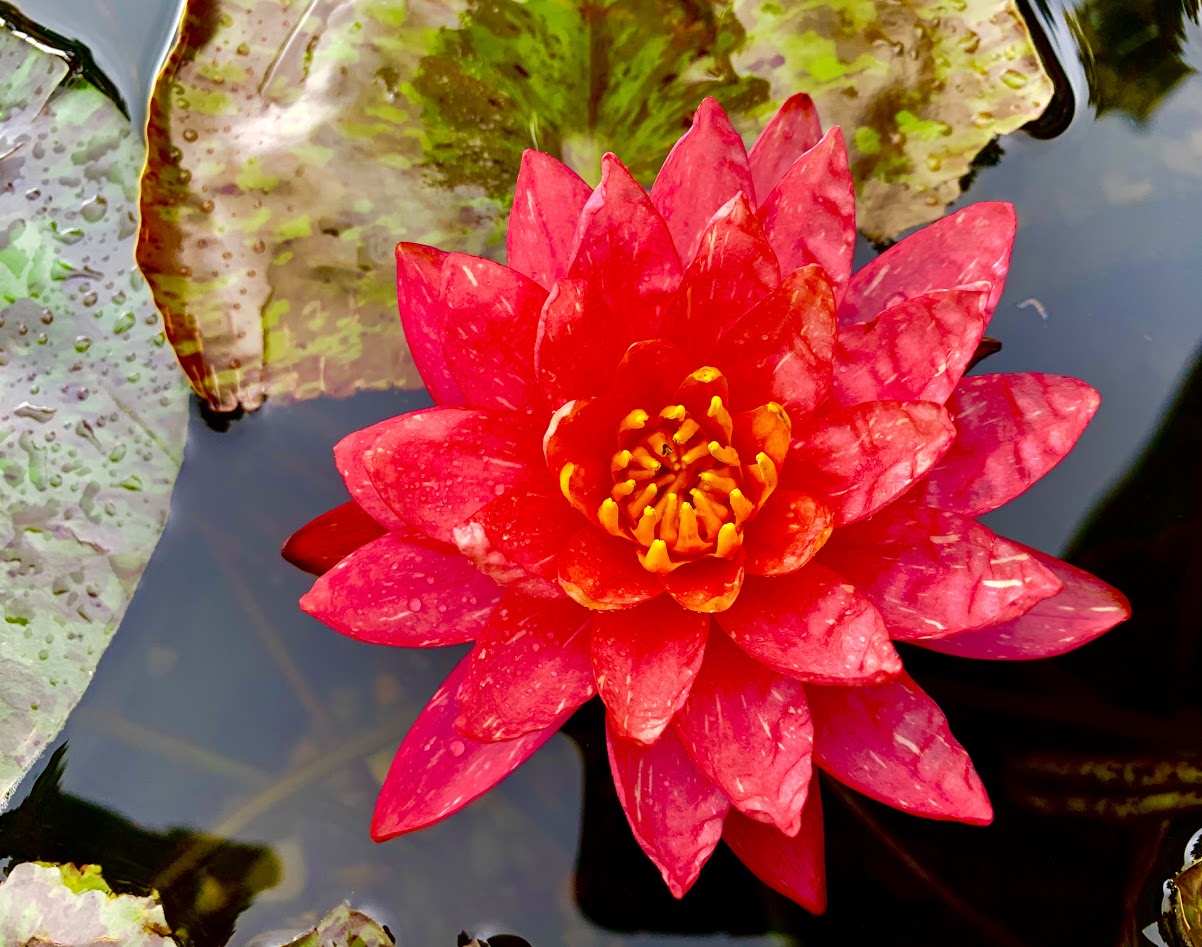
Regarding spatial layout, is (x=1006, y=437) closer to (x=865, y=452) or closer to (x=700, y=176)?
(x=865, y=452)

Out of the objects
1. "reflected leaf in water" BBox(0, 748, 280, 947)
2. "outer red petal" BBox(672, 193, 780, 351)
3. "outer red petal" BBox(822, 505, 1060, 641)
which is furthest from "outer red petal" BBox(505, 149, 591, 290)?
"reflected leaf in water" BBox(0, 748, 280, 947)

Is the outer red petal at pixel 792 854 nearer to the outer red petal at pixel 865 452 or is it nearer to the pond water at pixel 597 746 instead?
the pond water at pixel 597 746

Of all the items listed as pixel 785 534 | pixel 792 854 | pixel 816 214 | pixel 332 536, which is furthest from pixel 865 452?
pixel 332 536

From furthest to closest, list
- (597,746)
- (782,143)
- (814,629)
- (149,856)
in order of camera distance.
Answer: (597,746)
(149,856)
(782,143)
(814,629)

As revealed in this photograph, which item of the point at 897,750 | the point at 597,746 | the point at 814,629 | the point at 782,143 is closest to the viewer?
the point at 814,629

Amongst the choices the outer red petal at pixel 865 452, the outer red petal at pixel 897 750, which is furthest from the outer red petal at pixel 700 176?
A: the outer red petal at pixel 897 750

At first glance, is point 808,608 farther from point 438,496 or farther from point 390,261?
point 390,261
